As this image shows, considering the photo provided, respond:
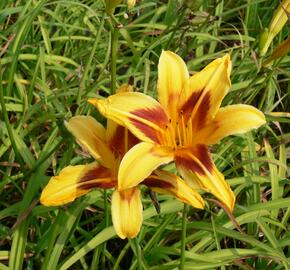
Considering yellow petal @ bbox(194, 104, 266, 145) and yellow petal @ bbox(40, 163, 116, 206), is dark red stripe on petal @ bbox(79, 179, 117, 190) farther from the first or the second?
yellow petal @ bbox(194, 104, 266, 145)

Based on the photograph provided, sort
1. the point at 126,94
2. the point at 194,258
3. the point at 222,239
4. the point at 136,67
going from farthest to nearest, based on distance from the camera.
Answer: the point at 136,67 < the point at 222,239 < the point at 194,258 < the point at 126,94

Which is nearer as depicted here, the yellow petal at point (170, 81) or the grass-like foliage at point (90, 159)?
the yellow petal at point (170, 81)

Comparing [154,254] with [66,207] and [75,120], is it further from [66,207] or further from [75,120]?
[75,120]

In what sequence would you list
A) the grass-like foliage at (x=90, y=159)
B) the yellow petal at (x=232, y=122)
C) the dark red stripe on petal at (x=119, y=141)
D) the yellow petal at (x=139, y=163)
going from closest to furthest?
the yellow petal at (x=139, y=163)
the yellow petal at (x=232, y=122)
the dark red stripe on petal at (x=119, y=141)
the grass-like foliage at (x=90, y=159)

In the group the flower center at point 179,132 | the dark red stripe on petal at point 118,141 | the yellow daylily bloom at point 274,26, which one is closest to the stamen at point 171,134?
the flower center at point 179,132

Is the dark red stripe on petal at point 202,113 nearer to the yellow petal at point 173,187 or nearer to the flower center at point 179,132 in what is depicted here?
the flower center at point 179,132

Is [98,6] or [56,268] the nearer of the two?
[56,268]

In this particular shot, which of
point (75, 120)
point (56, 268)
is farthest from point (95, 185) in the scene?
point (56, 268)
